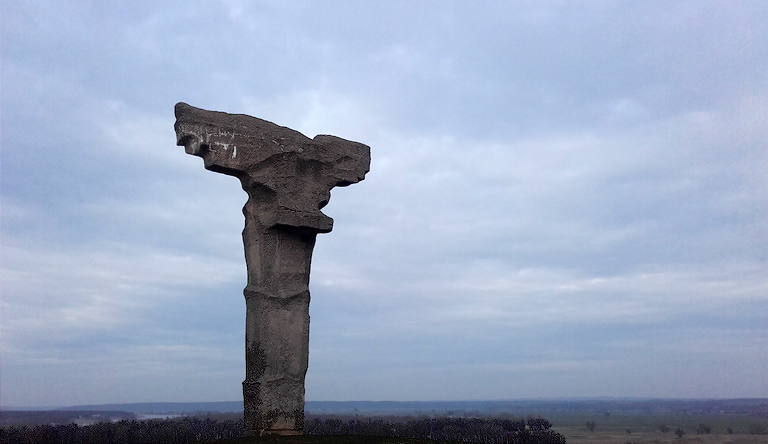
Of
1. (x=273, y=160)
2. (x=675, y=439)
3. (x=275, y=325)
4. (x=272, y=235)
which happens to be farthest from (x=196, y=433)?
(x=675, y=439)

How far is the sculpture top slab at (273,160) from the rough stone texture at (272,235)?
0.02m

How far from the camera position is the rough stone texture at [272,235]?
35.7 ft

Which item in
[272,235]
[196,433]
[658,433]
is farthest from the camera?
Result: [658,433]

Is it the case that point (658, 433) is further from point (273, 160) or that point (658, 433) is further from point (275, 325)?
point (273, 160)

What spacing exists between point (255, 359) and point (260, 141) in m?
3.73

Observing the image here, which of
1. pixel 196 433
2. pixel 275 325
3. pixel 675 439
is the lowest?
pixel 675 439

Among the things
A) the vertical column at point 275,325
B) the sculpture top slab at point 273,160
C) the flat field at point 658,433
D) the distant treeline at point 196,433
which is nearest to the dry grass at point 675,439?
the flat field at point 658,433

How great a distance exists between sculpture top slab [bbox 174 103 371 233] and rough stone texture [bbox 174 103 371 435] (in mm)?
17

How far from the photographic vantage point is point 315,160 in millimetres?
11914

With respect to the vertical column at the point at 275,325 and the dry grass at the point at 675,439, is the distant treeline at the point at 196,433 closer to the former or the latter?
the vertical column at the point at 275,325

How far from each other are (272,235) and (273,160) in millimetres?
1315

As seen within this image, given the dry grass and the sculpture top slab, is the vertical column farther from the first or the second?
the dry grass

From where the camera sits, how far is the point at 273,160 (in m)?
11.5

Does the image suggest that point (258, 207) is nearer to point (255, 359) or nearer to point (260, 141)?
point (260, 141)
